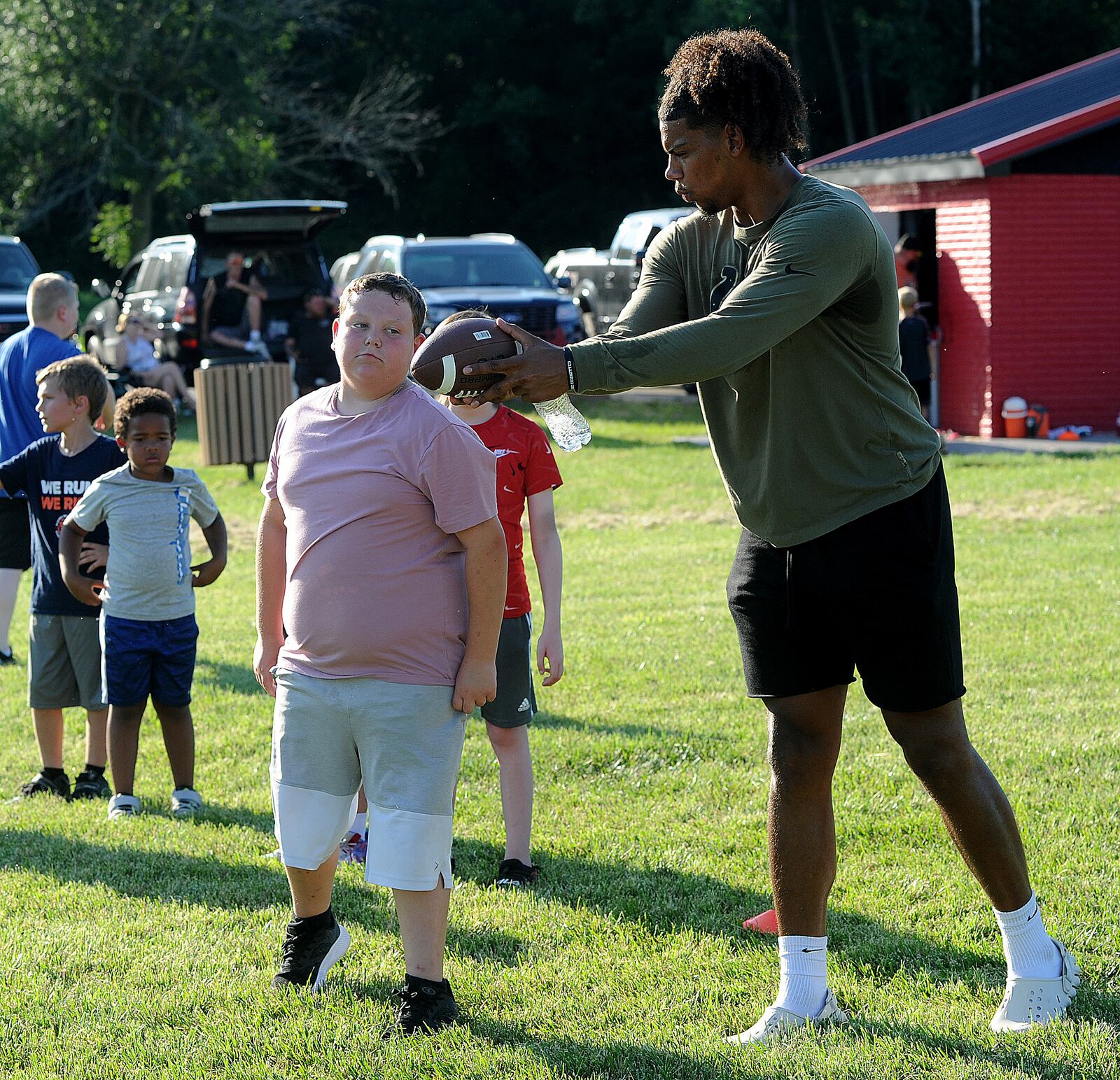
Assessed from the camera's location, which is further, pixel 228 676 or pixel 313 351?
pixel 313 351

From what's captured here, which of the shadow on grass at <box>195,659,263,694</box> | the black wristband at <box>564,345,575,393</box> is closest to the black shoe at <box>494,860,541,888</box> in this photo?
the black wristband at <box>564,345,575,393</box>

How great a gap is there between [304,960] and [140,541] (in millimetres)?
2084

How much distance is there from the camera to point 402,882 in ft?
11.2

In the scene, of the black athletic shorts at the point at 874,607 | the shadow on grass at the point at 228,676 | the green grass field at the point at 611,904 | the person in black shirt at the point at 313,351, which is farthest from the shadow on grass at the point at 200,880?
the person in black shirt at the point at 313,351

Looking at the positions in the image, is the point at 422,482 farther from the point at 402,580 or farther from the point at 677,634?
the point at 677,634

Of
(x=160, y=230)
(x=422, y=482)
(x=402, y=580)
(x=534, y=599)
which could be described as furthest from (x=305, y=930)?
(x=160, y=230)

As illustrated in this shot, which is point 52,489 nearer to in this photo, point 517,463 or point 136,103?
point 517,463

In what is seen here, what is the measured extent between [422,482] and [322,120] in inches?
1323

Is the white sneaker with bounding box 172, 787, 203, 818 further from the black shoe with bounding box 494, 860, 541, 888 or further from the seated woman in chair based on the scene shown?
the seated woman in chair

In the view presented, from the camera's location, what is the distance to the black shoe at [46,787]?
18.6ft

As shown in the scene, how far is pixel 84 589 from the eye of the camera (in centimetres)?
538

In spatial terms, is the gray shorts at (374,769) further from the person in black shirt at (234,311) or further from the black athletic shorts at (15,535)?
the person in black shirt at (234,311)

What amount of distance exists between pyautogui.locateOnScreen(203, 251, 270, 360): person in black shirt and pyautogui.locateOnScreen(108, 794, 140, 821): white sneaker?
1277cm

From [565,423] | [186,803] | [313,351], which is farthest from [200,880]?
[313,351]
